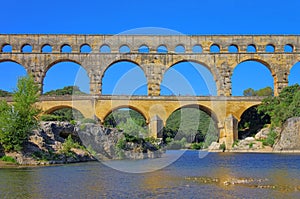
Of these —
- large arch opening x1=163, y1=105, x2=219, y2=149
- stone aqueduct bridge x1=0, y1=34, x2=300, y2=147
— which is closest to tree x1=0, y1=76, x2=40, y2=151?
stone aqueduct bridge x1=0, y1=34, x2=300, y2=147

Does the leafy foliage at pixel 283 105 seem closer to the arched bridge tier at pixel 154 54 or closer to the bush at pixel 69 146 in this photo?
the arched bridge tier at pixel 154 54

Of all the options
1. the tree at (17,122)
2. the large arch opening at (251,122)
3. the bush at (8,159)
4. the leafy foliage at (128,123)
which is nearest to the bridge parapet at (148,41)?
the large arch opening at (251,122)

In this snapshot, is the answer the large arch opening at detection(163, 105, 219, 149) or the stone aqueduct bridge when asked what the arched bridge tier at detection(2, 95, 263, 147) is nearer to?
the stone aqueduct bridge

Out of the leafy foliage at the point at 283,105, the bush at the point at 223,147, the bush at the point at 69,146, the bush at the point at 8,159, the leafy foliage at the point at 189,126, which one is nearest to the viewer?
the bush at the point at 8,159

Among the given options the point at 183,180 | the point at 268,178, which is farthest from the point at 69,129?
the point at 268,178

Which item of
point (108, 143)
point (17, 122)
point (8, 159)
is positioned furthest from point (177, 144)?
point (8, 159)

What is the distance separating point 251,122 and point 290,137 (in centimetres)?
1337

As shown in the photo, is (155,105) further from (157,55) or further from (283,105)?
(283,105)

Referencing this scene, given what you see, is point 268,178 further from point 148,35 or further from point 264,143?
point 148,35

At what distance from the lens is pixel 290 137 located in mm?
39031

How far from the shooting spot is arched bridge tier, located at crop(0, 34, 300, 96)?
49844 mm

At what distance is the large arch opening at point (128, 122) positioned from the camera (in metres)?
37.4

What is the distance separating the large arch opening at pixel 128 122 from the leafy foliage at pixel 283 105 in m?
13.9

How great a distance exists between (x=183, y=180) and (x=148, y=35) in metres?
36.3
